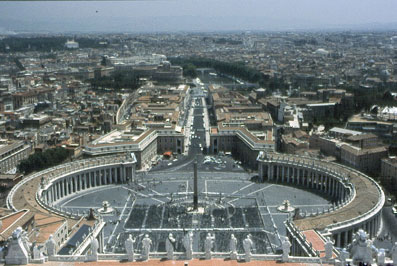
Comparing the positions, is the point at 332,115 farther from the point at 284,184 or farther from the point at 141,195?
the point at 141,195

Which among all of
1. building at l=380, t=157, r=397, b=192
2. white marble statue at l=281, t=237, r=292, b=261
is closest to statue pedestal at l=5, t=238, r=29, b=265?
white marble statue at l=281, t=237, r=292, b=261

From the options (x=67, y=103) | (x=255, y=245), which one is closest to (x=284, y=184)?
(x=255, y=245)

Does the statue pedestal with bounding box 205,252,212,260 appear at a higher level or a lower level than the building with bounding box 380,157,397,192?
higher

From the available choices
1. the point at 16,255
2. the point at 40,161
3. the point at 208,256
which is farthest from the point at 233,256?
the point at 40,161

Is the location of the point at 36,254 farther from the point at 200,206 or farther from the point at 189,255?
the point at 200,206

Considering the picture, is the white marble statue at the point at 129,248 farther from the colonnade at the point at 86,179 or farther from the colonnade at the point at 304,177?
the colonnade at the point at 304,177

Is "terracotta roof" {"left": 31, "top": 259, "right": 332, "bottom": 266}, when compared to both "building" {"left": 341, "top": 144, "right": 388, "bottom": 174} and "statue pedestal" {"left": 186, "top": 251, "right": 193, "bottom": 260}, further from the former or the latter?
"building" {"left": 341, "top": 144, "right": 388, "bottom": 174}
